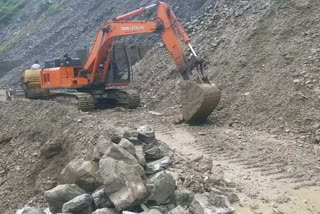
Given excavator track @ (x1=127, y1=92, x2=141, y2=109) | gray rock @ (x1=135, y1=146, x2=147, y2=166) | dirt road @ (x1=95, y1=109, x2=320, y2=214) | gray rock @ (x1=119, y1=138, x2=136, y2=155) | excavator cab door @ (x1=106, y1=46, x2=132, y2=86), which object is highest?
gray rock @ (x1=119, y1=138, x2=136, y2=155)

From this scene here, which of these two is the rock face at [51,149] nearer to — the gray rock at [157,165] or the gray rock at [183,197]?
the gray rock at [157,165]

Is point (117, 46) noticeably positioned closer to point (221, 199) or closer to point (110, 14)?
point (221, 199)

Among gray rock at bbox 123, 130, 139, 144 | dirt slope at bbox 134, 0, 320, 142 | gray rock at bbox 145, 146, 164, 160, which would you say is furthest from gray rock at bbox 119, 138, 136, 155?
dirt slope at bbox 134, 0, 320, 142

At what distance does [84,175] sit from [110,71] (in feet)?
24.4

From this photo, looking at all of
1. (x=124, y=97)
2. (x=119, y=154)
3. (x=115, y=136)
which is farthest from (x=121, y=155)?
(x=124, y=97)

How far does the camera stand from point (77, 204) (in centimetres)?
435

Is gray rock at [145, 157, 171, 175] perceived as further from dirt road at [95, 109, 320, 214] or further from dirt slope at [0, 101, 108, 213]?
dirt slope at [0, 101, 108, 213]

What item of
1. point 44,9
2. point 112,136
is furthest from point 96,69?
point 44,9

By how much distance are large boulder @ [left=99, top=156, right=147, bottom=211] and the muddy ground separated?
1.19 metres

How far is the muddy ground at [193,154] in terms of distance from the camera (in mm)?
5184

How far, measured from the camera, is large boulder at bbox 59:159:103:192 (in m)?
4.93

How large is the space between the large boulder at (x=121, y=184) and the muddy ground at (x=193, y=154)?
1188mm

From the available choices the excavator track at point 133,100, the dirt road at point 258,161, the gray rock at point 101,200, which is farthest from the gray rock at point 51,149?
the excavator track at point 133,100

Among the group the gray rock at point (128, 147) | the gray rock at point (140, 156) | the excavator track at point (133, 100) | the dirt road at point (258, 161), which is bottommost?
the excavator track at point (133, 100)
